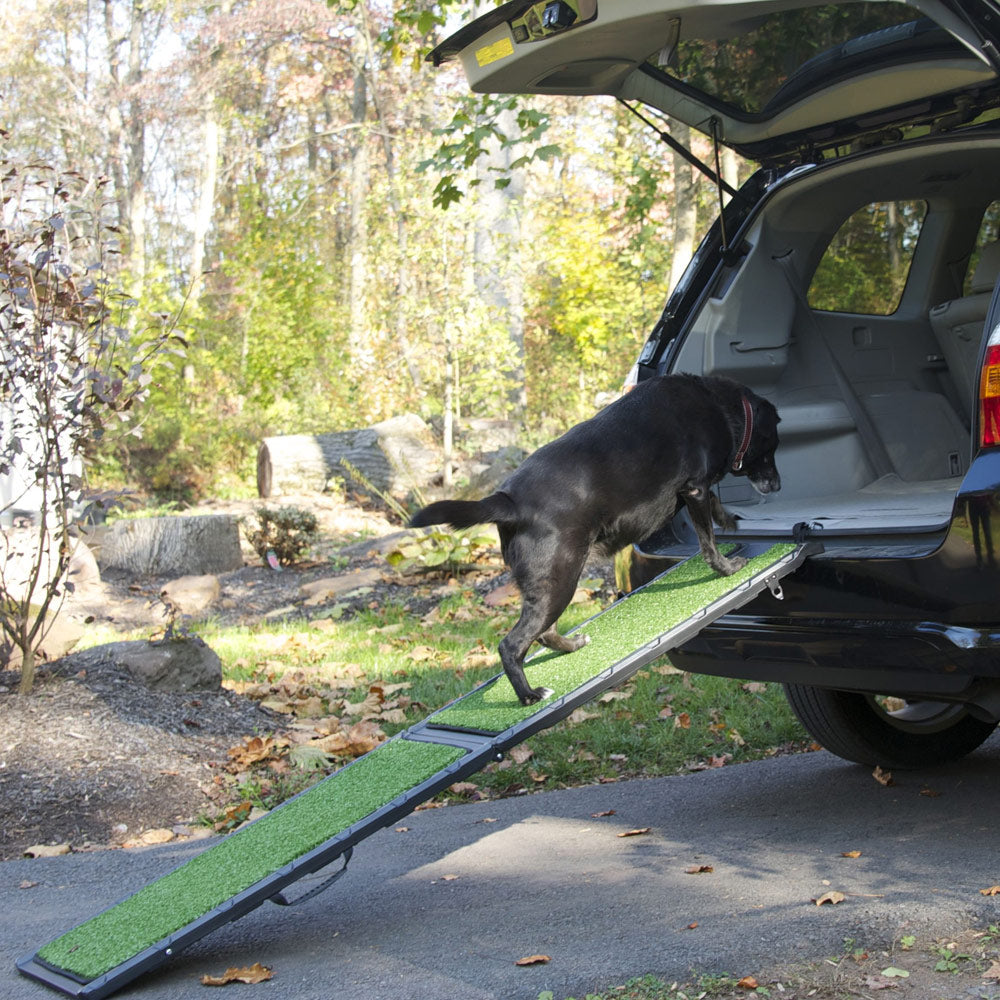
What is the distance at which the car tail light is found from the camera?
A: 10.2 ft

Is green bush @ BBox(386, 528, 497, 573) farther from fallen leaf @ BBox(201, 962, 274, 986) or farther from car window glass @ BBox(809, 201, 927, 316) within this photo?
fallen leaf @ BBox(201, 962, 274, 986)

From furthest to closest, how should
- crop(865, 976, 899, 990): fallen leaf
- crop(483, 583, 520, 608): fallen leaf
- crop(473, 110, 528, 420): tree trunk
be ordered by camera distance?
crop(473, 110, 528, 420): tree trunk → crop(483, 583, 520, 608): fallen leaf → crop(865, 976, 899, 990): fallen leaf

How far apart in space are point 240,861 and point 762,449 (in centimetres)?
232

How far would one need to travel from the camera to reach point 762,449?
4266mm

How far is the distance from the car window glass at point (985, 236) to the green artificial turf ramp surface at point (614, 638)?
1.87 m

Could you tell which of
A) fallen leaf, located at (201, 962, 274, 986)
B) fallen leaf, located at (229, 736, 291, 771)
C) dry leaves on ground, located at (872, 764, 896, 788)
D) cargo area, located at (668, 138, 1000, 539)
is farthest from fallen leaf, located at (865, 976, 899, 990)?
fallen leaf, located at (229, 736, 291, 771)

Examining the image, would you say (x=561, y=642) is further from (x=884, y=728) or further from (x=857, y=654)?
(x=884, y=728)

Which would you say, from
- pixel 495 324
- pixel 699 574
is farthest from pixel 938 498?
pixel 495 324

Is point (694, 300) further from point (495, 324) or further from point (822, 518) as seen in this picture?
point (495, 324)

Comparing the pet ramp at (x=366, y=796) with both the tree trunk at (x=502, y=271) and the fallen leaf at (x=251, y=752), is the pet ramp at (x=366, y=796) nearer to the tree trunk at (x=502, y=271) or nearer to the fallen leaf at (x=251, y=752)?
the fallen leaf at (x=251, y=752)

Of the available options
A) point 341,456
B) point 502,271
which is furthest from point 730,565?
point 341,456

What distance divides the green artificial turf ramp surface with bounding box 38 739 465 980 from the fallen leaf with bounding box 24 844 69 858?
1076 mm

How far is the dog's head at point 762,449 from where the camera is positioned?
13.9ft

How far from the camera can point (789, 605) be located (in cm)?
354
